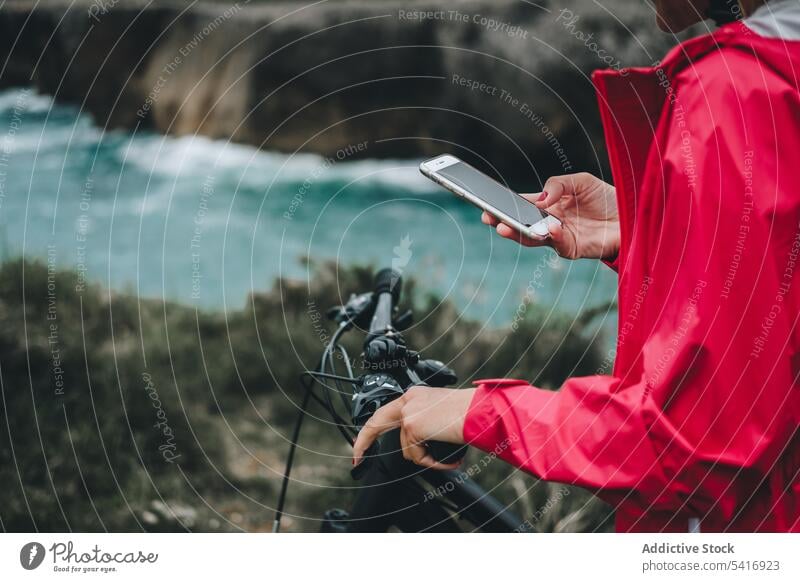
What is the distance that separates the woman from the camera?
1255 mm

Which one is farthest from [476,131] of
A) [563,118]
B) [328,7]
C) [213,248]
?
[213,248]

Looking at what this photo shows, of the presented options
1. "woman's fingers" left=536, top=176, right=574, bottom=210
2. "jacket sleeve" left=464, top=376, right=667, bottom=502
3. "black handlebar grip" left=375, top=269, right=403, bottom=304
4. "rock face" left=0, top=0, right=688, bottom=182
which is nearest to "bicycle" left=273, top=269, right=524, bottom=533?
"black handlebar grip" left=375, top=269, right=403, bottom=304

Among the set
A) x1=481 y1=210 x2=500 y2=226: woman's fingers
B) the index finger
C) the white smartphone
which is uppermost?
the white smartphone

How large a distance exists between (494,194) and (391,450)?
1.65 feet

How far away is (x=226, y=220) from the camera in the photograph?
7.82 feet

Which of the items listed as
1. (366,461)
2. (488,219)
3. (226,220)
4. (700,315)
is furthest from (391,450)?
(226,220)

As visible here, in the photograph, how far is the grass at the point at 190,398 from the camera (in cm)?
236

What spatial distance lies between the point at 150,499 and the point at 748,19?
1.86 meters

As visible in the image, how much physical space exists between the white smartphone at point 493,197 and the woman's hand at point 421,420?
0.35 m

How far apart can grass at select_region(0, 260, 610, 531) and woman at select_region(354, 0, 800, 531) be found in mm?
1057

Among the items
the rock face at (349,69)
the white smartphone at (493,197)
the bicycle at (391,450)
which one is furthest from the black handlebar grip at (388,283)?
the rock face at (349,69)

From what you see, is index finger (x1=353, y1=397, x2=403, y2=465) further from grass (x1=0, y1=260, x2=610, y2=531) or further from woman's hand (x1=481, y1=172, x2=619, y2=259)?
grass (x1=0, y1=260, x2=610, y2=531)

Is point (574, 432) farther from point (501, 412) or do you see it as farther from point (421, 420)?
point (421, 420)
